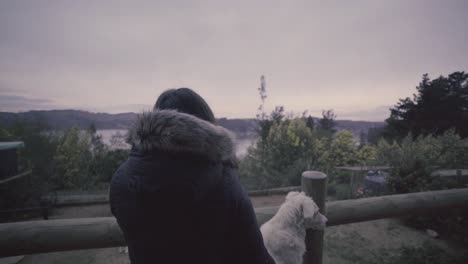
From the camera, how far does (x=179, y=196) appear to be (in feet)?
3.07

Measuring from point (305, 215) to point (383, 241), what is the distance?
460cm

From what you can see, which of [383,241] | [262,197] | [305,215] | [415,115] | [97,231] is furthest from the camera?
[415,115]

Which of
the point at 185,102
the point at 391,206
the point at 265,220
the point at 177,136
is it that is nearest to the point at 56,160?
the point at 265,220

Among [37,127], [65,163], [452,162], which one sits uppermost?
[37,127]

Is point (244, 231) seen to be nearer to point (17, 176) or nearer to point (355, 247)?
point (355, 247)

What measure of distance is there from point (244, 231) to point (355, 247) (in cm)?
476

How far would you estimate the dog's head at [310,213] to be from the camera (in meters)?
1.76

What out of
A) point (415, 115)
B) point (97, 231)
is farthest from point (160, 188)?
point (415, 115)

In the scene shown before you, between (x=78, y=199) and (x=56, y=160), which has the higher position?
(x=56, y=160)

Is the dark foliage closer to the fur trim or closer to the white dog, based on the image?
the white dog

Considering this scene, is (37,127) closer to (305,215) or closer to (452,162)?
(305,215)

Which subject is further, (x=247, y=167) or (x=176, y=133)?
(x=247, y=167)

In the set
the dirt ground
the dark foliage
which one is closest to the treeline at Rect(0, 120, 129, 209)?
the dirt ground

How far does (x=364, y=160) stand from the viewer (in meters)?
11.8
